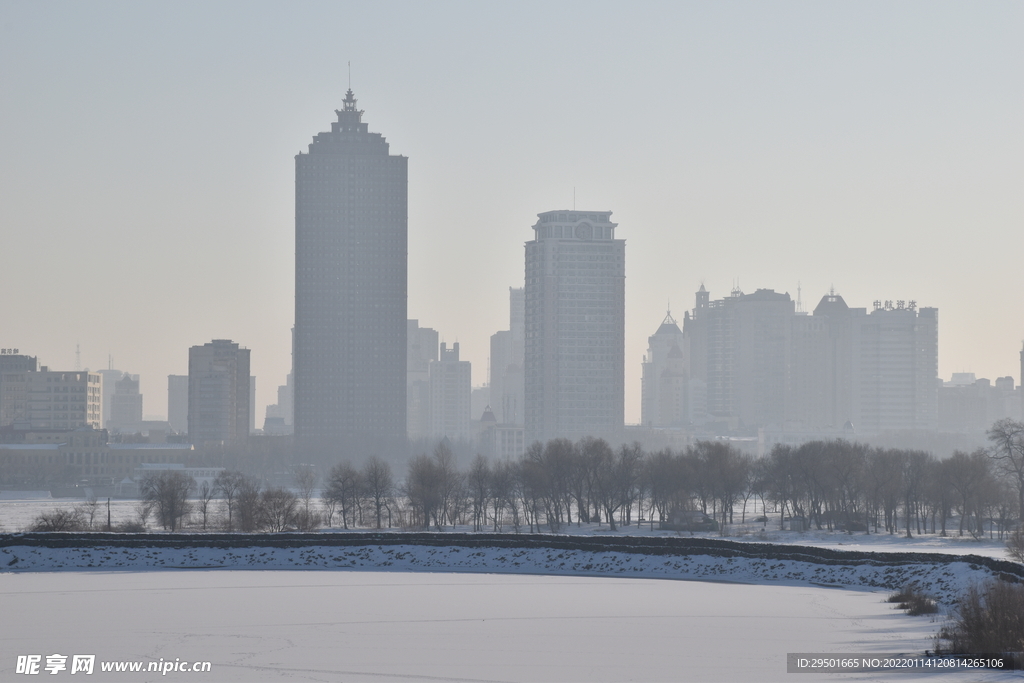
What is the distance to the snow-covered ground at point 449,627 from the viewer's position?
126 ft

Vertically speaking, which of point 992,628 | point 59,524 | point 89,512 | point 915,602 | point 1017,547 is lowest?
point 89,512

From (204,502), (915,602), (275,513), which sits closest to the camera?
(915,602)

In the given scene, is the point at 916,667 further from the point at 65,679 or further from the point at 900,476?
the point at 900,476

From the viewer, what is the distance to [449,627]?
156ft

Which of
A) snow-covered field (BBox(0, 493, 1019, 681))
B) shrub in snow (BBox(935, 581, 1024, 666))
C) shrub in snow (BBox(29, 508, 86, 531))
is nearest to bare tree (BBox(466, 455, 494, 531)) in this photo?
snow-covered field (BBox(0, 493, 1019, 681))

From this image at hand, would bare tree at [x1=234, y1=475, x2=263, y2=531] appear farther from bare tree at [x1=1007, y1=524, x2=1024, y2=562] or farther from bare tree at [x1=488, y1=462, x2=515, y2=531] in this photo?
bare tree at [x1=1007, y1=524, x2=1024, y2=562]

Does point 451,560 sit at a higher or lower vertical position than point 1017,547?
lower

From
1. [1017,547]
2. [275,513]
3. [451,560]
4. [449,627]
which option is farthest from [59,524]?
[1017,547]

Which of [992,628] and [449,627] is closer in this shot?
[992,628]

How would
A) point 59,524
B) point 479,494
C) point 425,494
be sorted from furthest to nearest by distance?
point 479,494 < point 425,494 < point 59,524

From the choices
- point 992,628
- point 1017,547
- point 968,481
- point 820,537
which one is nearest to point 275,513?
point 820,537

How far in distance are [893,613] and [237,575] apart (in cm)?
3473

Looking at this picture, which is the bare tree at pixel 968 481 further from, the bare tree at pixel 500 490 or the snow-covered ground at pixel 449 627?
the snow-covered ground at pixel 449 627

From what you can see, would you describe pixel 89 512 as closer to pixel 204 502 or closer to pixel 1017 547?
pixel 204 502
